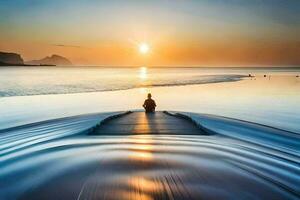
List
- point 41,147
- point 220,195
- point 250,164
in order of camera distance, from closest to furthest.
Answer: point 220,195 < point 250,164 < point 41,147

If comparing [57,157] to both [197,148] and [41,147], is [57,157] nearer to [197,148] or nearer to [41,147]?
[41,147]

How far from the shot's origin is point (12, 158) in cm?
1135

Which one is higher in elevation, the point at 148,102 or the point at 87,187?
the point at 148,102

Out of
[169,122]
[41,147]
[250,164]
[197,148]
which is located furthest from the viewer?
[169,122]

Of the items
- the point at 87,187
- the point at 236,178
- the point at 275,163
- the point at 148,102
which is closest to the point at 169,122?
Answer: the point at 148,102

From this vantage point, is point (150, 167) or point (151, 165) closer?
point (150, 167)

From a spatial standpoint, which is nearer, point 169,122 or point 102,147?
point 102,147

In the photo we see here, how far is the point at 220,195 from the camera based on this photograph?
7320mm

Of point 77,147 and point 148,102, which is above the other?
point 148,102

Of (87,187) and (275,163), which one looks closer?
(87,187)

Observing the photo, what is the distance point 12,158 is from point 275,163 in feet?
32.0

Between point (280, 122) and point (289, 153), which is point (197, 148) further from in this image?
point (280, 122)

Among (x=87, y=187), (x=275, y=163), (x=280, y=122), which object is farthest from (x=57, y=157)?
(x=280, y=122)

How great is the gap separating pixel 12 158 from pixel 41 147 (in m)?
1.67
